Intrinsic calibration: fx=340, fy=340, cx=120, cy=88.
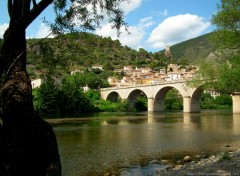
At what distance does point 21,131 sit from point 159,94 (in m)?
55.7

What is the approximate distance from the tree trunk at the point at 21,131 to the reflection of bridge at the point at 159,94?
39462mm

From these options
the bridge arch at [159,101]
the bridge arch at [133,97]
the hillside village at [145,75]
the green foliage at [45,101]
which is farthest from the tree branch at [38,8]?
the hillside village at [145,75]

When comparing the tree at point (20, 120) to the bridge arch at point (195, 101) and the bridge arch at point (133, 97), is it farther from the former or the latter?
the bridge arch at point (133, 97)

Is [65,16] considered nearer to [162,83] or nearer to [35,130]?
[35,130]

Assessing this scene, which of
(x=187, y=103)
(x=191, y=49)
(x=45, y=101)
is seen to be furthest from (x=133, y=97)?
(x=191, y=49)

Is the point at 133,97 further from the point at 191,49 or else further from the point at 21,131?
the point at 191,49

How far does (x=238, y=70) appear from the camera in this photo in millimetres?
16047

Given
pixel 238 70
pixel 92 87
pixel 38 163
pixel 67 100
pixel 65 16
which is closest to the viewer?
pixel 38 163

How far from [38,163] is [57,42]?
6.67ft

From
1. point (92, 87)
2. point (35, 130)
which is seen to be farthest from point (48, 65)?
point (92, 87)

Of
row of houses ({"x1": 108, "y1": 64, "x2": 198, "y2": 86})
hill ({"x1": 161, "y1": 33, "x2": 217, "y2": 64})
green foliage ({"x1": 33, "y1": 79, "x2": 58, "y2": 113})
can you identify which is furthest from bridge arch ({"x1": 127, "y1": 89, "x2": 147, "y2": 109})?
hill ({"x1": 161, "y1": 33, "x2": 217, "y2": 64})

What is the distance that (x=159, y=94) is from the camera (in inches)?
2347

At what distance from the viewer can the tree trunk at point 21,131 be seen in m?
4.38

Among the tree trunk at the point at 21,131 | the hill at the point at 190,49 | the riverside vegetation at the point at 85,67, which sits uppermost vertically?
the hill at the point at 190,49
